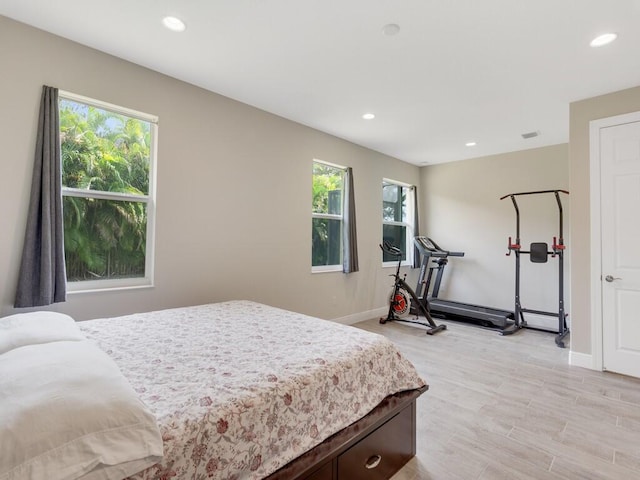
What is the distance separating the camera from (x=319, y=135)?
4.37 m

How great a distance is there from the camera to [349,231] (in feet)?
15.1

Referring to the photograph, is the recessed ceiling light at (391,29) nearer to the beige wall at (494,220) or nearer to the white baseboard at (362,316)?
the white baseboard at (362,316)

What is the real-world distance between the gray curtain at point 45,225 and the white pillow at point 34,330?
596 mm

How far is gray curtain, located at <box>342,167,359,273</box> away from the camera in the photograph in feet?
15.2

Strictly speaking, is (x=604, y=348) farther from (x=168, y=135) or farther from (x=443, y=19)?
(x=168, y=135)

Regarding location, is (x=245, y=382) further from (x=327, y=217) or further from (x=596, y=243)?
(x=596, y=243)

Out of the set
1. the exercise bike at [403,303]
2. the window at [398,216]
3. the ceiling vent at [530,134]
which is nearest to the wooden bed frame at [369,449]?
the exercise bike at [403,303]

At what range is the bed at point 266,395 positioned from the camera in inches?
42.0

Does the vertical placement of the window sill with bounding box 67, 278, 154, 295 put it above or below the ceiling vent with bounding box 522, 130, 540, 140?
below

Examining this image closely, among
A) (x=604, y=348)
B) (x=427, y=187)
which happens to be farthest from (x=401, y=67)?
(x=427, y=187)

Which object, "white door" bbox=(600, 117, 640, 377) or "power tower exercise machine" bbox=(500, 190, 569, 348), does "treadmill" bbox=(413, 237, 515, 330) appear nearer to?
"power tower exercise machine" bbox=(500, 190, 569, 348)

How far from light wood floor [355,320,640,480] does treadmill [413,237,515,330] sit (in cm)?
98

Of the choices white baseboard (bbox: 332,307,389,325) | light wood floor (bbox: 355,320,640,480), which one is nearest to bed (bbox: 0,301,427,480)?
light wood floor (bbox: 355,320,640,480)

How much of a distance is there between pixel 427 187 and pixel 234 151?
13.5 feet
